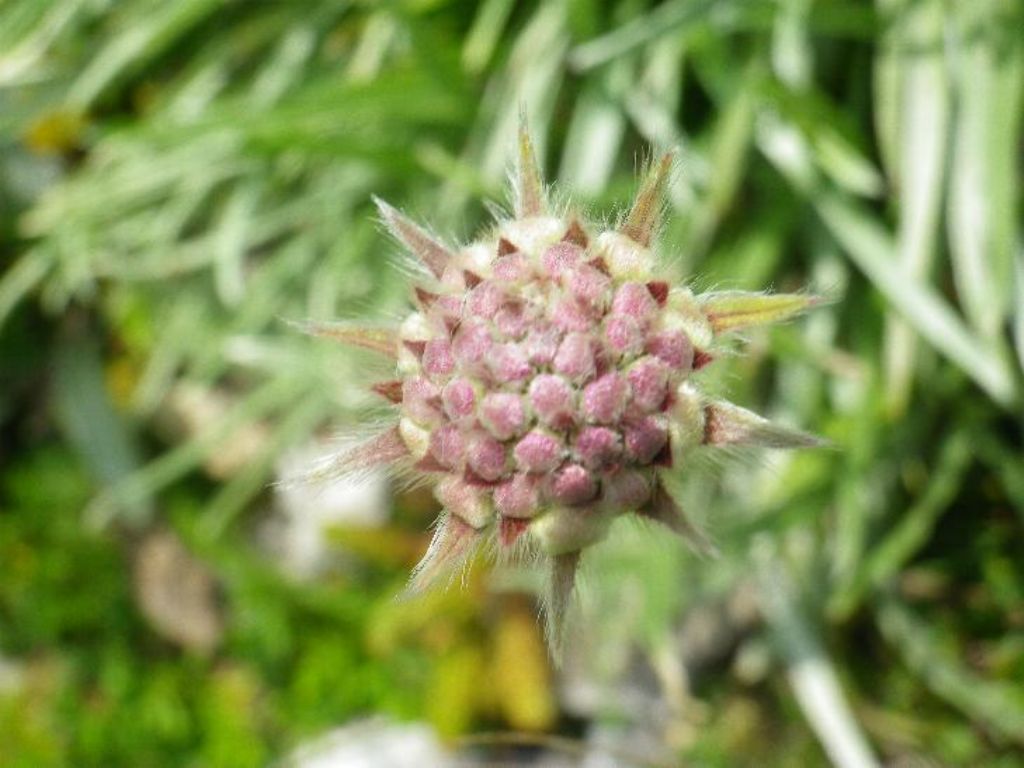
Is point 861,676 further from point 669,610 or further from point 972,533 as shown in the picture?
point 669,610

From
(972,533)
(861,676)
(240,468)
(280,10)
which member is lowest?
(861,676)

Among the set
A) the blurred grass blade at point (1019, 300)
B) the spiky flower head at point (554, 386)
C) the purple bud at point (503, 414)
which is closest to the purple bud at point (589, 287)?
the spiky flower head at point (554, 386)

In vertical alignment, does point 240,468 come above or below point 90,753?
above

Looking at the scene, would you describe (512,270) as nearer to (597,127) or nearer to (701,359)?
(701,359)

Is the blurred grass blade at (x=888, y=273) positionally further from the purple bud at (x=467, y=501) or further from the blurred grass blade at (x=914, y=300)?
the purple bud at (x=467, y=501)

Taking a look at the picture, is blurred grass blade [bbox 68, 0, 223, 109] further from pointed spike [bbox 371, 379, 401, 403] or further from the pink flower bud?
the pink flower bud

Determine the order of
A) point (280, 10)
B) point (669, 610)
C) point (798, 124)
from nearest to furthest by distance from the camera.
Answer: point (798, 124) < point (669, 610) < point (280, 10)

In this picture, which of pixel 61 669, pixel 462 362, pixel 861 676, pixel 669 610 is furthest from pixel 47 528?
pixel 462 362
